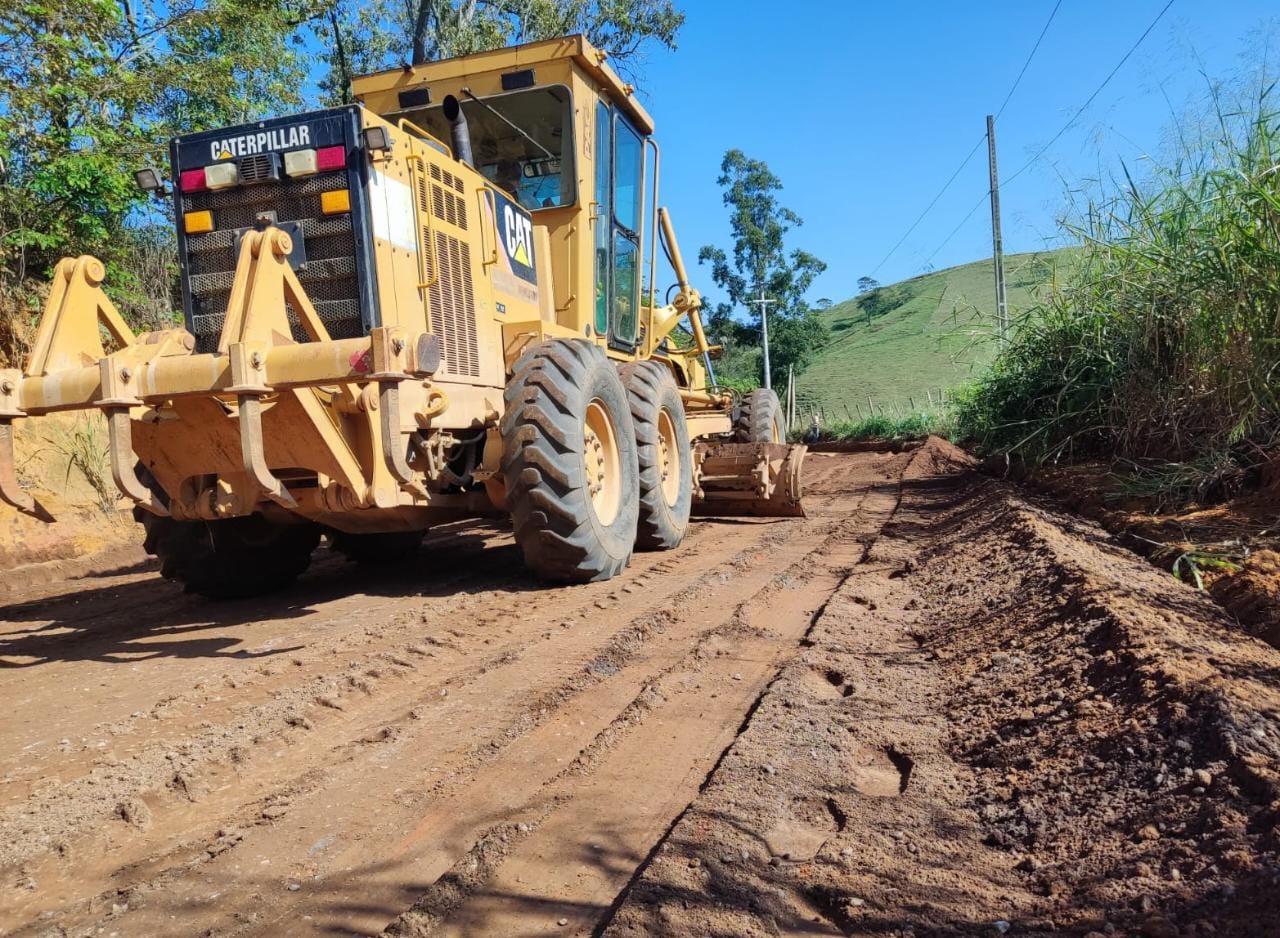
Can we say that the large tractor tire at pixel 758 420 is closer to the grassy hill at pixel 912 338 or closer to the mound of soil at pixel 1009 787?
the grassy hill at pixel 912 338

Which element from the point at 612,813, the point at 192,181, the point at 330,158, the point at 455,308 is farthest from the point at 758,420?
the point at 612,813

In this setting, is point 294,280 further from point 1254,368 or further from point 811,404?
point 811,404

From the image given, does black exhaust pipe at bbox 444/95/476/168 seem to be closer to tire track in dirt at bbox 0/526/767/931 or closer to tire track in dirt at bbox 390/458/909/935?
tire track in dirt at bbox 0/526/767/931

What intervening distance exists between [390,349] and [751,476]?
198 inches

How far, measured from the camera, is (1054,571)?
4.36 metres

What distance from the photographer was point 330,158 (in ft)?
15.7

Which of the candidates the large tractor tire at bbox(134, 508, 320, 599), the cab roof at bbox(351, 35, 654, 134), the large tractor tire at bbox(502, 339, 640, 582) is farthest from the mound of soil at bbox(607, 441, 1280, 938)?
the cab roof at bbox(351, 35, 654, 134)

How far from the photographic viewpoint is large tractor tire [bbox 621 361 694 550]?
21.2ft

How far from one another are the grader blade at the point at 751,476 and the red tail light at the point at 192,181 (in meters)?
4.72

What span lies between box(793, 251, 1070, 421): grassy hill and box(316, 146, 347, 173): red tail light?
22.1 feet

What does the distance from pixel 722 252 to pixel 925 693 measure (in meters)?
39.9

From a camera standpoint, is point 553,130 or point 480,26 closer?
point 553,130

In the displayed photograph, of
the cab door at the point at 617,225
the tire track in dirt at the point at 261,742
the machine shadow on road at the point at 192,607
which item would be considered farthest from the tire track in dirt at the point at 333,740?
the cab door at the point at 617,225

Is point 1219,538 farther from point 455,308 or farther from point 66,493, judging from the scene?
point 66,493
